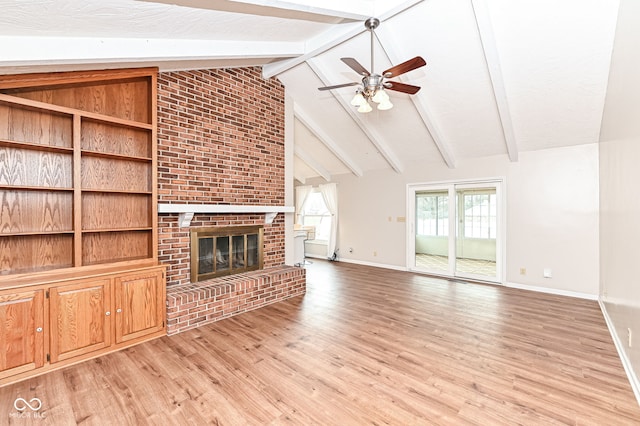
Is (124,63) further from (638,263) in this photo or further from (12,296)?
(638,263)

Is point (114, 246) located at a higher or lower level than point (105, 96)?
lower

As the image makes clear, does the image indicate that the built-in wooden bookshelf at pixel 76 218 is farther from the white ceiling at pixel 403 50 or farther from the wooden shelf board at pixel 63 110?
the white ceiling at pixel 403 50

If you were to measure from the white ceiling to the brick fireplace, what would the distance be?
0.95 ft

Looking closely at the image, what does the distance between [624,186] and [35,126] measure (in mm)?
5399

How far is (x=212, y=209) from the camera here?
12.2 feet

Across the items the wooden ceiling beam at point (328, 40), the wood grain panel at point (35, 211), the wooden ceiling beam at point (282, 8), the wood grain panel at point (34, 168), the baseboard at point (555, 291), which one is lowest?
the baseboard at point (555, 291)

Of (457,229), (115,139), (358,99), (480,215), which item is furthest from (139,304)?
(480,215)

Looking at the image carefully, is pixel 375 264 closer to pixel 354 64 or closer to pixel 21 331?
pixel 354 64

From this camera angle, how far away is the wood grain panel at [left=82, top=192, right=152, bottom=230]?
3.08 metres

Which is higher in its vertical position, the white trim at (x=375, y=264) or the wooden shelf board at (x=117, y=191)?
the wooden shelf board at (x=117, y=191)

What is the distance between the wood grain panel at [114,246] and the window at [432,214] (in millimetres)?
5090

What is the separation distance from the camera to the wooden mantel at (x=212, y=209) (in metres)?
3.40

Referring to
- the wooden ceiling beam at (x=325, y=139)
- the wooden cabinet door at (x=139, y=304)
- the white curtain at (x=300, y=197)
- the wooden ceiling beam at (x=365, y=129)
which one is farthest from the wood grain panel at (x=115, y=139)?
the white curtain at (x=300, y=197)

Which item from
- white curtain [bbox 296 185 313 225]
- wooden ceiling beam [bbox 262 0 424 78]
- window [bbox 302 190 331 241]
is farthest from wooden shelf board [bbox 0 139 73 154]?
white curtain [bbox 296 185 313 225]
